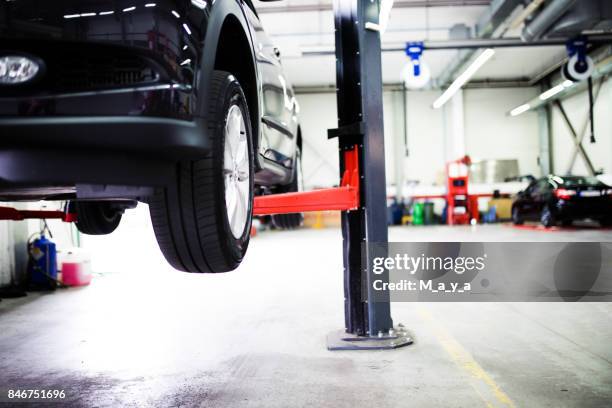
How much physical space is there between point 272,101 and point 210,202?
1322 mm

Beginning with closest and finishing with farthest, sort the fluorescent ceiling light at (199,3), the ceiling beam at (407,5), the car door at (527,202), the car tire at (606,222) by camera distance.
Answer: the fluorescent ceiling light at (199,3), the car tire at (606,222), the ceiling beam at (407,5), the car door at (527,202)

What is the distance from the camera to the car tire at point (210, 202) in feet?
5.45

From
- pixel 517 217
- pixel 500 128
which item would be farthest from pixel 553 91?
pixel 517 217

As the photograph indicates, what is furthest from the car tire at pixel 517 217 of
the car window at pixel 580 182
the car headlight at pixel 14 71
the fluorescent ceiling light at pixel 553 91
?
the car headlight at pixel 14 71

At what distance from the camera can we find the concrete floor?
7.61 ft

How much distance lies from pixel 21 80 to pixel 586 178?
1161cm

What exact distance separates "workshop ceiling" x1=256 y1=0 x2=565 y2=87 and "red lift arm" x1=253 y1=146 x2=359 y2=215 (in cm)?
749

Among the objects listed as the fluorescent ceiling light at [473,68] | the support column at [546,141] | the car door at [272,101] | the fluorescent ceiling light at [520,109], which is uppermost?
the fluorescent ceiling light at [473,68]

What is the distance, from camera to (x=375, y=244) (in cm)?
322

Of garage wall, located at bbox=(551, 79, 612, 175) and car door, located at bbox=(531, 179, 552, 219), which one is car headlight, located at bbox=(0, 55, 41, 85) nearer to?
car door, located at bbox=(531, 179, 552, 219)

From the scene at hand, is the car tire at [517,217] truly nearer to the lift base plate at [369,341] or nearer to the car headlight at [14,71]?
the lift base plate at [369,341]

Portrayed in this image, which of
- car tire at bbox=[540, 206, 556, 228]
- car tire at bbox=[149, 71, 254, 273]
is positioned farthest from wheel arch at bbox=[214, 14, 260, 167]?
car tire at bbox=[540, 206, 556, 228]

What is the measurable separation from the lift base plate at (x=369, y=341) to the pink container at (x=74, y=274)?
3.88 metres

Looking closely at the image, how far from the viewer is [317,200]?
3.02 m
